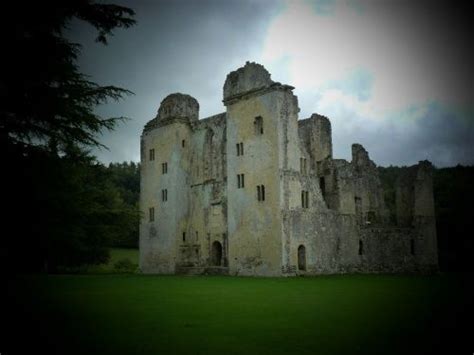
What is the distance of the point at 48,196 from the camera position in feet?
40.5

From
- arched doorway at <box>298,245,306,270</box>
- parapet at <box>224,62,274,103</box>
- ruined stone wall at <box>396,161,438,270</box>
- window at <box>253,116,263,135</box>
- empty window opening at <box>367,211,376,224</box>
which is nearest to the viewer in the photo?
arched doorway at <box>298,245,306,270</box>

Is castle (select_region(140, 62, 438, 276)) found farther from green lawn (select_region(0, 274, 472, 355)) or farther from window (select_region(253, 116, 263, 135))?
green lawn (select_region(0, 274, 472, 355))

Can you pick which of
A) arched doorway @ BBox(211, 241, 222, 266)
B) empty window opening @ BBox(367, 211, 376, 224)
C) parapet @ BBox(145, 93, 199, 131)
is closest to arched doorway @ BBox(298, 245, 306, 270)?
arched doorway @ BBox(211, 241, 222, 266)

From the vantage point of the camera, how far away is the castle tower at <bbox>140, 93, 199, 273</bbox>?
4025 centimetres

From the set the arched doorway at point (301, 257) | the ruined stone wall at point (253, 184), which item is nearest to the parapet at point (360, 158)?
the ruined stone wall at point (253, 184)

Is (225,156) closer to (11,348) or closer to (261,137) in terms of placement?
(261,137)

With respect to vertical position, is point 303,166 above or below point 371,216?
above

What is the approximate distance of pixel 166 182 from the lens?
41.2 m

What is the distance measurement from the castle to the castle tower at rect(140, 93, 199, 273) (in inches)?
3.6

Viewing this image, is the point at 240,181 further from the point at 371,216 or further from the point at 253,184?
the point at 371,216

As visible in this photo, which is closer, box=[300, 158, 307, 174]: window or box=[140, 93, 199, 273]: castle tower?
box=[300, 158, 307, 174]: window

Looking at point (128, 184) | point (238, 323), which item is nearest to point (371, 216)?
point (238, 323)

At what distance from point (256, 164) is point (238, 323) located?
22768 mm

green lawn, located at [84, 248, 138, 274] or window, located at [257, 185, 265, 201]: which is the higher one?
window, located at [257, 185, 265, 201]
